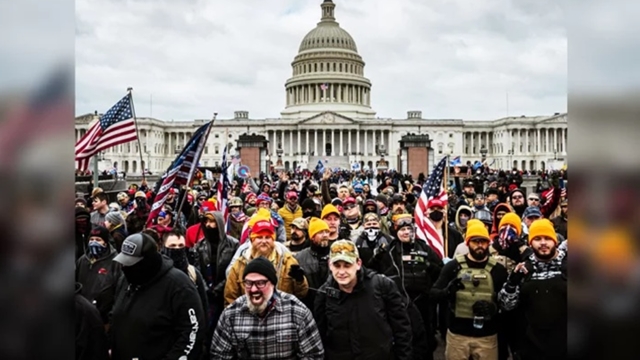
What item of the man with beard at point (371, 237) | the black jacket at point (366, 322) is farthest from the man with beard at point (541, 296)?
the man with beard at point (371, 237)

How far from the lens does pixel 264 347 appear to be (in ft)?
13.5

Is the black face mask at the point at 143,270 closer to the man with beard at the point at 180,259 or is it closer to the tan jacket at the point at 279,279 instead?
the man with beard at the point at 180,259

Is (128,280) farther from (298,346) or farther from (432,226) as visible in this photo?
(432,226)

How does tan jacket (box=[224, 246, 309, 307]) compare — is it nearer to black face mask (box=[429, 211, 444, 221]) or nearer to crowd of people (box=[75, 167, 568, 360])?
crowd of people (box=[75, 167, 568, 360])

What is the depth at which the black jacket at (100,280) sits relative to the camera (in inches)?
206

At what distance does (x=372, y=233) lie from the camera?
22.5 feet

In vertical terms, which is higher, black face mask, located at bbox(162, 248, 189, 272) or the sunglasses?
the sunglasses

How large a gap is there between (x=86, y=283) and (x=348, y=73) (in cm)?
10939

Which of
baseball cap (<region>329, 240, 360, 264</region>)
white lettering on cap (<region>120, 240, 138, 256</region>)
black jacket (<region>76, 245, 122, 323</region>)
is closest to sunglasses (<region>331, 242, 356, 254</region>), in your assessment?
baseball cap (<region>329, 240, 360, 264</region>)

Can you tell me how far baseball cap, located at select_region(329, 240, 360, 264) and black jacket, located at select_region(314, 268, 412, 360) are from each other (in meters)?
0.16

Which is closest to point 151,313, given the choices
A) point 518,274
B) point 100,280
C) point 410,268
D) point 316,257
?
point 100,280

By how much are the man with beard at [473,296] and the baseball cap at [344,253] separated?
3.63ft

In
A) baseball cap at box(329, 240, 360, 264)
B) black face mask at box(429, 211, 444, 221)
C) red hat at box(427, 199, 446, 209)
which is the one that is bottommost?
baseball cap at box(329, 240, 360, 264)

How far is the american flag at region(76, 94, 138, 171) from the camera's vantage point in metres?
10.4
